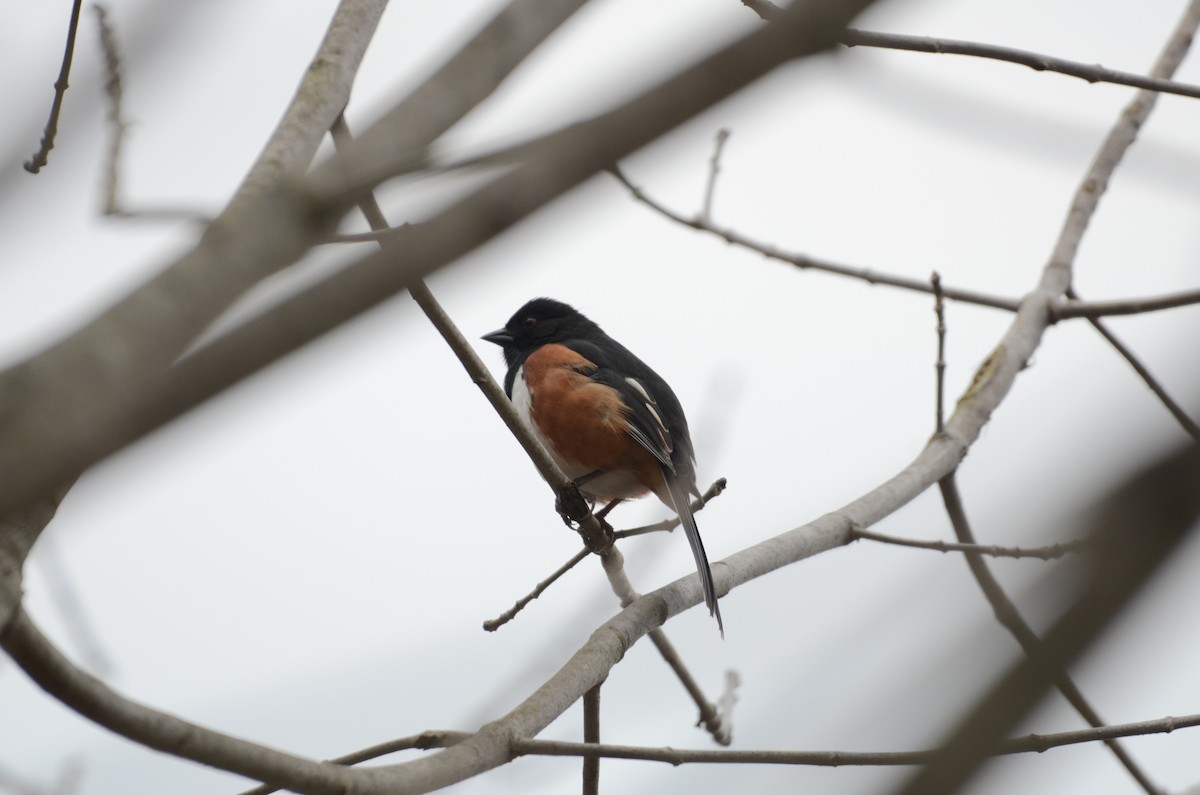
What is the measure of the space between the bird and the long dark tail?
0.09ft

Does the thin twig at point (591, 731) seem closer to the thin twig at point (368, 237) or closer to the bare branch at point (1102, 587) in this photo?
the thin twig at point (368, 237)

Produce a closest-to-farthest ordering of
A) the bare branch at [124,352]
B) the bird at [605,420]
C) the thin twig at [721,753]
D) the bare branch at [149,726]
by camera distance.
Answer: the bare branch at [124,352]
the bare branch at [149,726]
the thin twig at [721,753]
the bird at [605,420]

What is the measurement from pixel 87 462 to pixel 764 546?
285 cm

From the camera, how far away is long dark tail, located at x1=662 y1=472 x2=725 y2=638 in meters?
3.38

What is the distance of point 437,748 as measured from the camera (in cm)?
255

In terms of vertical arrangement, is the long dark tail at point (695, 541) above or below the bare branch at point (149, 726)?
above

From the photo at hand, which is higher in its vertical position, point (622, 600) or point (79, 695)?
point (622, 600)

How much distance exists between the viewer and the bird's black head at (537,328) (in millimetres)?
6543

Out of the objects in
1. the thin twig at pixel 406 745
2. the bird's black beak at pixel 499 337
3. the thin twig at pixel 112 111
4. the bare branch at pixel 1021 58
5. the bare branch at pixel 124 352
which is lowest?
the thin twig at pixel 406 745

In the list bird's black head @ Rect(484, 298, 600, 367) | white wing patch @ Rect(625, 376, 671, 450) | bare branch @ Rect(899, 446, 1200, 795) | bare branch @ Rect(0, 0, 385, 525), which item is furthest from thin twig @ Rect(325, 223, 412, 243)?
bird's black head @ Rect(484, 298, 600, 367)

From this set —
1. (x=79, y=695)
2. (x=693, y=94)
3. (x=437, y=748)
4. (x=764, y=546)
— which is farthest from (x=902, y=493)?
(x=693, y=94)

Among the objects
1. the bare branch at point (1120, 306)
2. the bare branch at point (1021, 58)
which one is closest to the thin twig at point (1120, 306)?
the bare branch at point (1120, 306)

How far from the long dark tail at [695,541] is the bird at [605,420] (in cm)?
3

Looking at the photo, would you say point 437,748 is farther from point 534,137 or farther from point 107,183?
point 534,137
